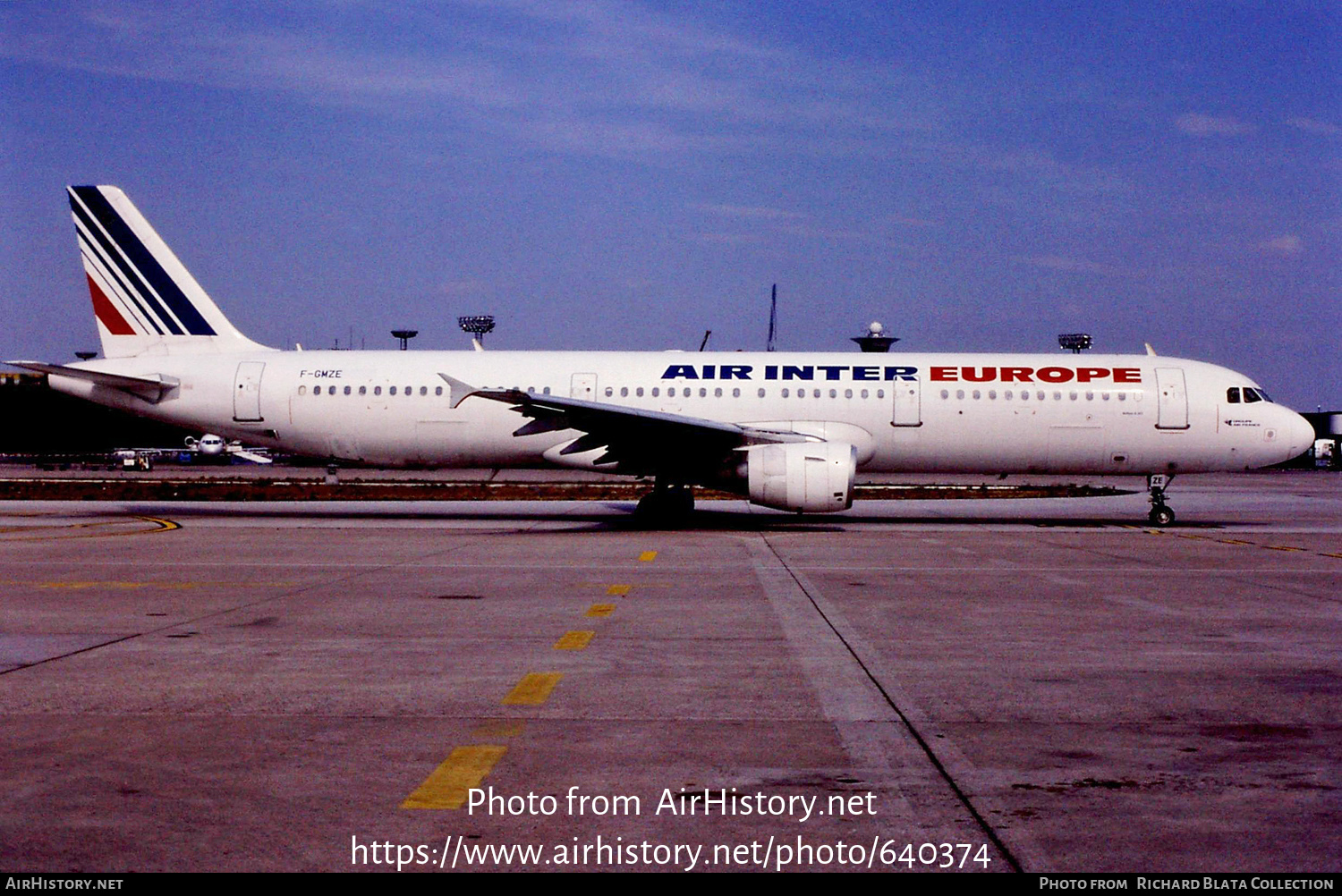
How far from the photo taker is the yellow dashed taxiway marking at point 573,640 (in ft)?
29.7

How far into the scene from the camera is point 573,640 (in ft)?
30.7

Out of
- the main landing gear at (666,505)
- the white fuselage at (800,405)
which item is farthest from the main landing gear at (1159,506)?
the main landing gear at (666,505)

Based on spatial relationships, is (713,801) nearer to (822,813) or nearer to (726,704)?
(822,813)

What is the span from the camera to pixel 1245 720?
663 cm

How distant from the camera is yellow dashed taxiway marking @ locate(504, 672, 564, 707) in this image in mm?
7062

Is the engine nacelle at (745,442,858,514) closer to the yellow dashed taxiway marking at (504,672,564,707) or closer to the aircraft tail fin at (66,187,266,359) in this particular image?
the aircraft tail fin at (66,187,266,359)

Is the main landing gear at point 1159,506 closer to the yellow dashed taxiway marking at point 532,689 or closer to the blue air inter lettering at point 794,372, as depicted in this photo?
the blue air inter lettering at point 794,372

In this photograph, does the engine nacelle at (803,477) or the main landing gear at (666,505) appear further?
the main landing gear at (666,505)

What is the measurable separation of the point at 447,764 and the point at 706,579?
27.0 ft

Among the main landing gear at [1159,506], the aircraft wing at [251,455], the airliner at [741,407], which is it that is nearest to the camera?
the airliner at [741,407]

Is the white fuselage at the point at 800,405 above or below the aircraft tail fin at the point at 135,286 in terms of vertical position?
below

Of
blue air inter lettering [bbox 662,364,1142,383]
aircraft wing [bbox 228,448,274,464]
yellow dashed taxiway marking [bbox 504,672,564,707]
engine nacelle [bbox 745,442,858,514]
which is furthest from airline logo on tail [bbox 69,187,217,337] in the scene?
aircraft wing [bbox 228,448,274,464]

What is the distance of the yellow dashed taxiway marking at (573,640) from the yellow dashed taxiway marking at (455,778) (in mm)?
3076

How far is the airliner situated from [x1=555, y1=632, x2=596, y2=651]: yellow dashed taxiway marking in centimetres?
1217
